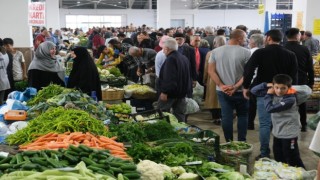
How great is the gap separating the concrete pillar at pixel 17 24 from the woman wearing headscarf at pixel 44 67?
3137 millimetres

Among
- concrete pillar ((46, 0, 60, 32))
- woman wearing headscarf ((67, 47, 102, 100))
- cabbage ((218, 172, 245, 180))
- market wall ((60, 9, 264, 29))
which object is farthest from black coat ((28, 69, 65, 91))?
market wall ((60, 9, 264, 29))

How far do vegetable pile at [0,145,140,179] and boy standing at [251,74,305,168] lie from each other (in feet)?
9.00

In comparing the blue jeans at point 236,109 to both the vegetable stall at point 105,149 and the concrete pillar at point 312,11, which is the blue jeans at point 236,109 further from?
the concrete pillar at point 312,11

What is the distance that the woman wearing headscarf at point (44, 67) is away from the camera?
7836 millimetres

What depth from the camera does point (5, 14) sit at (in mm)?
10602

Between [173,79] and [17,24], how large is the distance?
5671 millimetres

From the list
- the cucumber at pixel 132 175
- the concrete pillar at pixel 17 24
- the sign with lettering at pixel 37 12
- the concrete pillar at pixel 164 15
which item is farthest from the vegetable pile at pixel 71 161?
the concrete pillar at pixel 164 15

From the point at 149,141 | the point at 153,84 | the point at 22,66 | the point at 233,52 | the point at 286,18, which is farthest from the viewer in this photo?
the point at 286,18

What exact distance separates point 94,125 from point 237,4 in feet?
133

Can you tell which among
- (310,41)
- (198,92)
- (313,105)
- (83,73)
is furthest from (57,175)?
(310,41)

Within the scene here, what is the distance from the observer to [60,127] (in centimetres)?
440

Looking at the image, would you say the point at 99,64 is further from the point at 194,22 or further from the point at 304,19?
the point at 194,22

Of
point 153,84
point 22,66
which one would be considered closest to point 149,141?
point 153,84

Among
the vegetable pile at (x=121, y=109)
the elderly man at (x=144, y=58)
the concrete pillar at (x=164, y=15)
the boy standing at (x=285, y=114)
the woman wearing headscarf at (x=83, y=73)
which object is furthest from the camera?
the concrete pillar at (x=164, y=15)
